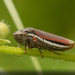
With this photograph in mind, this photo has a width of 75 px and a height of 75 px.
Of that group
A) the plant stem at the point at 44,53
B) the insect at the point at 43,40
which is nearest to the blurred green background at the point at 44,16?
the insect at the point at 43,40

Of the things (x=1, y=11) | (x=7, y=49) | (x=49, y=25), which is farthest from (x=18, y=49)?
(x=1, y=11)

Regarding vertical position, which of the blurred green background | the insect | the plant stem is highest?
the blurred green background

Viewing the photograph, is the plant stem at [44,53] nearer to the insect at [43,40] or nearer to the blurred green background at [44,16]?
the insect at [43,40]

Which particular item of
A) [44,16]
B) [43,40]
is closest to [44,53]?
[43,40]

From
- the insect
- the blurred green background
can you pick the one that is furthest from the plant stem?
the blurred green background

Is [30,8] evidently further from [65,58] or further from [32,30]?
[65,58]

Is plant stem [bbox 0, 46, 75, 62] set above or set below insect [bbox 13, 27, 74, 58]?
below

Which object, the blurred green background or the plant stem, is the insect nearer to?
the plant stem

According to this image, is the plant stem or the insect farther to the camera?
the insect
